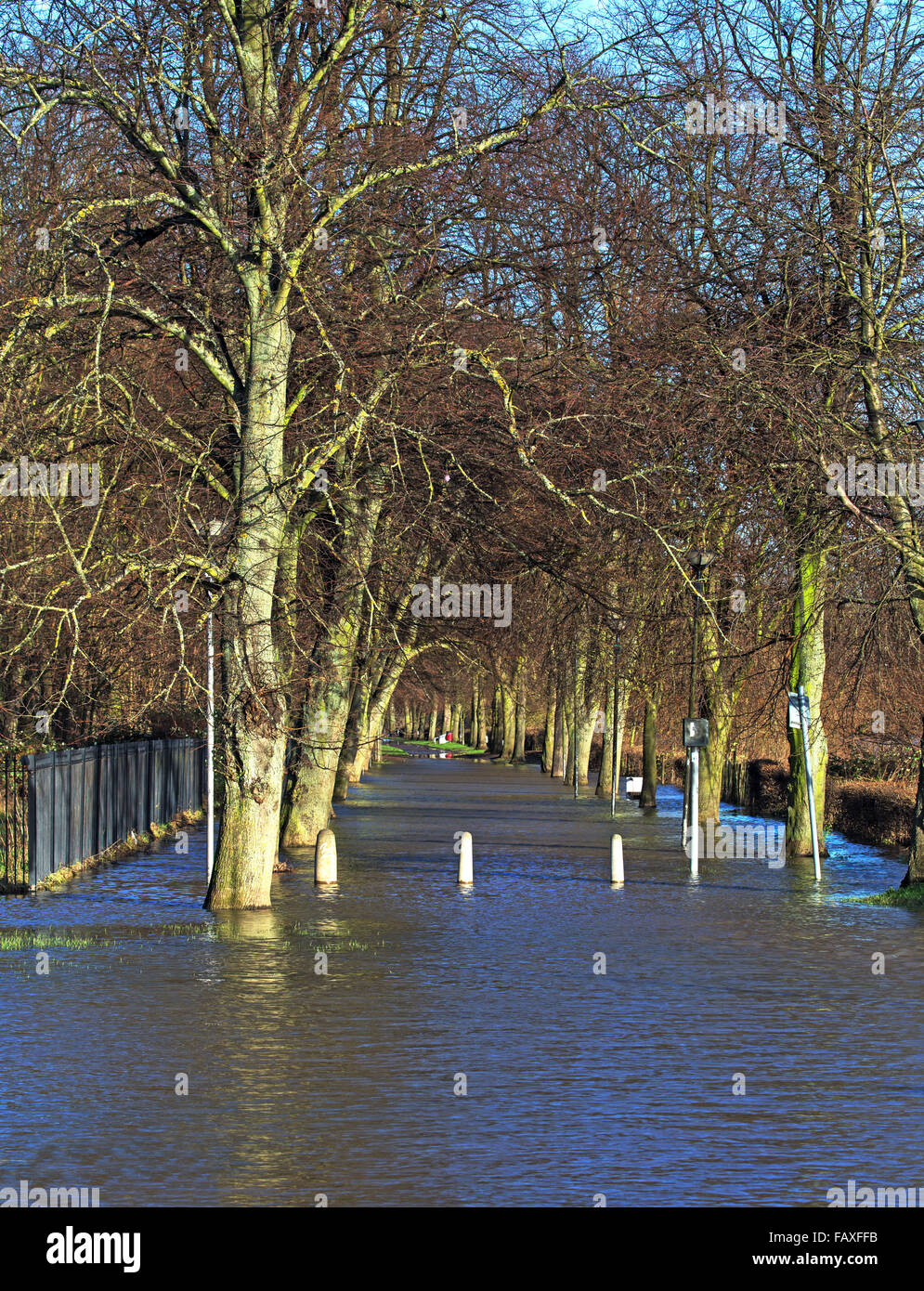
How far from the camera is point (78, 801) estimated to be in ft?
80.1

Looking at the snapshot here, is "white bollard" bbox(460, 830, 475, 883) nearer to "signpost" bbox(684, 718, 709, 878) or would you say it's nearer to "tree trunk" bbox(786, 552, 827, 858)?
"signpost" bbox(684, 718, 709, 878)

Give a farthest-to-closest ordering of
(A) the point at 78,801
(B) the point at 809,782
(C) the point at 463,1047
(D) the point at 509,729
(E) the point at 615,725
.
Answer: (D) the point at 509,729 → (E) the point at 615,725 → (B) the point at 809,782 → (A) the point at 78,801 → (C) the point at 463,1047

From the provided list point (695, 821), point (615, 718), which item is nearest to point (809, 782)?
point (695, 821)

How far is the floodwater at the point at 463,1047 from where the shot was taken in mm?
8516

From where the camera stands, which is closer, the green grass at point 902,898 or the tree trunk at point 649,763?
the green grass at point 902,898

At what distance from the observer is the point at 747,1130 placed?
9.45 m

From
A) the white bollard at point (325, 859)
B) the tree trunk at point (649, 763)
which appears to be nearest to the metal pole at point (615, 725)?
the tree trunk at point (649, 763)

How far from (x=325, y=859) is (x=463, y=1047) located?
37.0 feet

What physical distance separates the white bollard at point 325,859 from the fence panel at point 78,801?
312 cm

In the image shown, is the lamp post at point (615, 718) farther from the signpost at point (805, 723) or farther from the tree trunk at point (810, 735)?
the signpost at point (805, 723)

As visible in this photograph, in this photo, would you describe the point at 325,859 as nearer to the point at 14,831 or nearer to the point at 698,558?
the point at 14,831

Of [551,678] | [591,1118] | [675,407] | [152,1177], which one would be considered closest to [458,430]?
[675,407]
